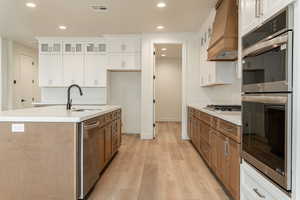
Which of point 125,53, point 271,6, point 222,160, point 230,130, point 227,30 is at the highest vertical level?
point 125,53

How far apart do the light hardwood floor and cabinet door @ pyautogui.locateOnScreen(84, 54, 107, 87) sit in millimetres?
2184

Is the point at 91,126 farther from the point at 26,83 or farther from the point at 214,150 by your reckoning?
the point at 26,83

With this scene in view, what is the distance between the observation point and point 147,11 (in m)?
4.44

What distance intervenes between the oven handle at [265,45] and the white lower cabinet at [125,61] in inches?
173

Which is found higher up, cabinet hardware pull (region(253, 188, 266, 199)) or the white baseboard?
cabinet hardware pull (region(253, 188, 266, 199))

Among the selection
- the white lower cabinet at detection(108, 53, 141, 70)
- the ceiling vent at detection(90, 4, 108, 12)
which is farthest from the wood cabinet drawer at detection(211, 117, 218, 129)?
the white lower cabinet at detection(108, 53, 141, 70)

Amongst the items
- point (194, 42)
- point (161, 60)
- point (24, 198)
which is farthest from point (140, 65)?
point (24, 198)

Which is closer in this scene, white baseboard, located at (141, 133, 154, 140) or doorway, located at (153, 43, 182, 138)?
white baseboard, located at (141, 133, 154, 140)

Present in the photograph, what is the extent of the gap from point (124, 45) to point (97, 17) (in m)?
1.45

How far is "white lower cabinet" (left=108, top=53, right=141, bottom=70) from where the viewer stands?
20.3 feet

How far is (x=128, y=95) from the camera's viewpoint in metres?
6.84

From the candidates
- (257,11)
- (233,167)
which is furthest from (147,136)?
(257,11)

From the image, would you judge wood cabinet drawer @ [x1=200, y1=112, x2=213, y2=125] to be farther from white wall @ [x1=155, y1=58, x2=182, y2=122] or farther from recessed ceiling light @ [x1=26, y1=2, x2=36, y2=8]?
white wall @ [x1=155, y1=58, x2=182, y2=122]

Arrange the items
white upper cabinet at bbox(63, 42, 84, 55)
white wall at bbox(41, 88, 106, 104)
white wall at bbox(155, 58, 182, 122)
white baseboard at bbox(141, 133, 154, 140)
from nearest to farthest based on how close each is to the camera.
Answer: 1. white baseboard at bbox(141, 133, 154, 140)
2. white upper cabinet at bbox(63, 42, 84, 55)
3. white wall at bbox(41, 88, 106, 104)
4. white wall at bbox(155, 58, 182, 122)
